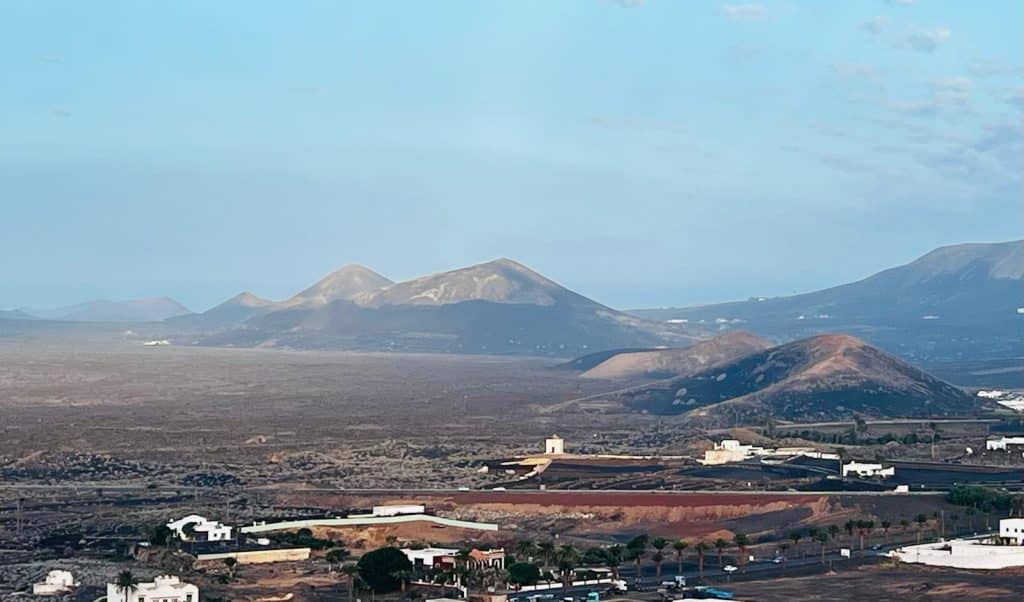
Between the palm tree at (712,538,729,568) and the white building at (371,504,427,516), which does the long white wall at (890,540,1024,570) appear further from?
the white building at (371,504,427,516)

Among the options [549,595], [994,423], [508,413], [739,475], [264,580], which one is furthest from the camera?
[508,413]

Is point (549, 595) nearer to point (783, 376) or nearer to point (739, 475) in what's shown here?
point (739, 475)

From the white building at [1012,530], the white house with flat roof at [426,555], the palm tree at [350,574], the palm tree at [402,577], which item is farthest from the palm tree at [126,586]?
the white building at [1012,530]

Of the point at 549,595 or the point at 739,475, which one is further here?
the point at 739,475

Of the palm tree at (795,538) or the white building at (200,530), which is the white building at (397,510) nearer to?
the white building at (200,530)

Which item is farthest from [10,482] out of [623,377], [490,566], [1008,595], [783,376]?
[623,377]

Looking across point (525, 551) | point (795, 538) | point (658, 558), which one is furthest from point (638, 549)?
point (795, 538)
